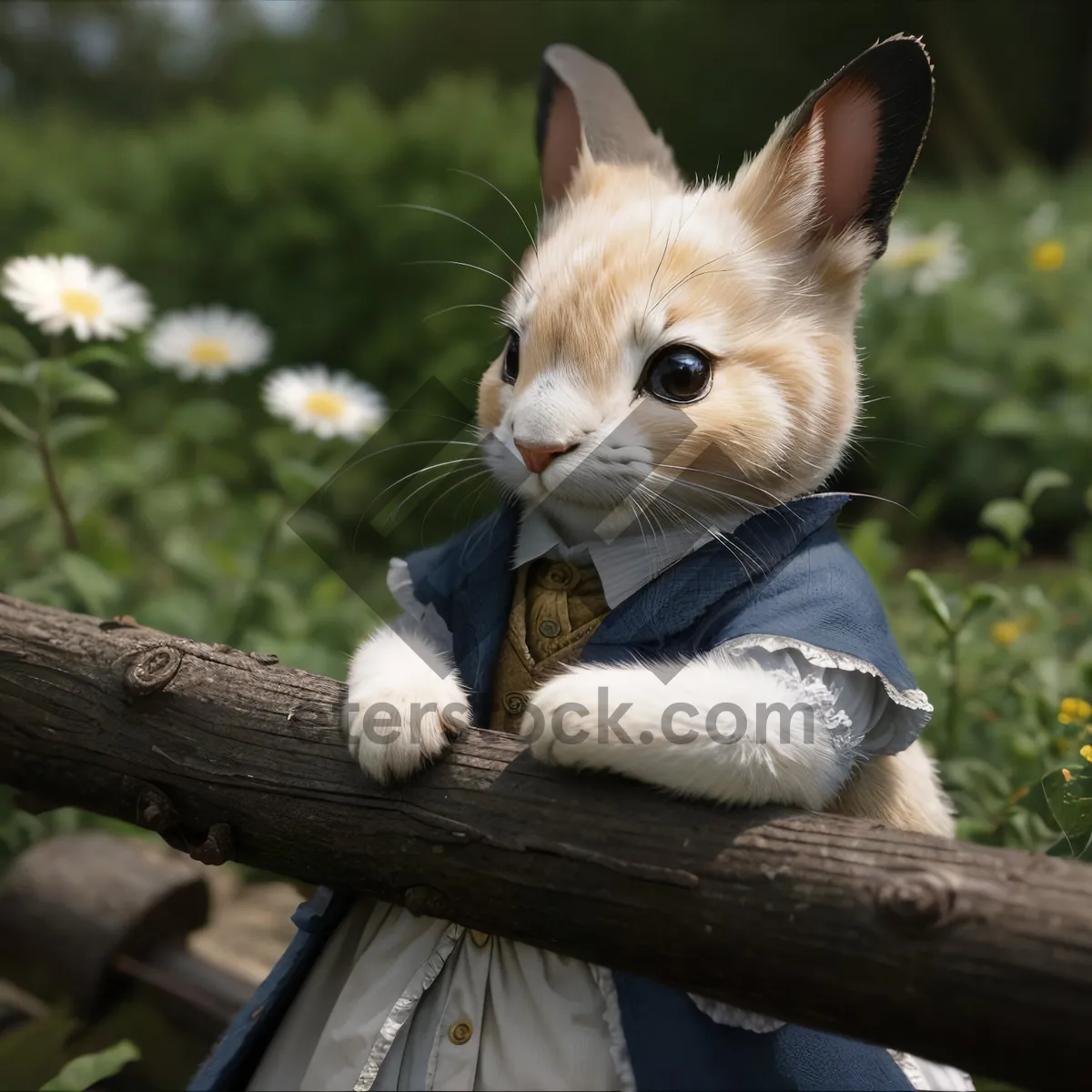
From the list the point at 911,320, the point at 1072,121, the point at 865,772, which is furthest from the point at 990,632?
the point at 1072,121

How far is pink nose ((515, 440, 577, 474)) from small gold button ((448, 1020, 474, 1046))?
0.59m

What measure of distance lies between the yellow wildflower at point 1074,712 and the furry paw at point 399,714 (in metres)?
1.07

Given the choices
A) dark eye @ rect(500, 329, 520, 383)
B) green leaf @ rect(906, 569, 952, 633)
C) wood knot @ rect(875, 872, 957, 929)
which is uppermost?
green leaf @ rect(906, 569, 952, 633)

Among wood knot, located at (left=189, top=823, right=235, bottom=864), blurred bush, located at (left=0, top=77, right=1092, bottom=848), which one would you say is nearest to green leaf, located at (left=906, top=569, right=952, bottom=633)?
blurred bush, located at (left=0, top=77, right=1092, bottom=848)

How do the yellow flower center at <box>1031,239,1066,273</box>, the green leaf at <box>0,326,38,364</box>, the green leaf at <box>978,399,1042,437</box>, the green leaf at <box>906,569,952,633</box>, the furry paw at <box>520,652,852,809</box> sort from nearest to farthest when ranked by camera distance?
the furry paw at <box>520,652,852,809</box> < the green leaf at <box>906,569,952,633</box> < the green leaf at <box>0,326,38,364</box> < the green leaf at <box>978,399,1042,437</box> < the yellow flower center at <box>1031,239,1066,273</box>

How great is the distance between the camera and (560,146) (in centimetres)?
159

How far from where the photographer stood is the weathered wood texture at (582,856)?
35.8 inches

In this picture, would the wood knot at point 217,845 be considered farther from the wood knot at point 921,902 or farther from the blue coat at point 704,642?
the wood knot at point 921,902

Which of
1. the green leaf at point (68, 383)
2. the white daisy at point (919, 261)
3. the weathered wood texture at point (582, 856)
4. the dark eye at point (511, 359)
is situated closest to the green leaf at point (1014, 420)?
the white daisy at point (919, 261)

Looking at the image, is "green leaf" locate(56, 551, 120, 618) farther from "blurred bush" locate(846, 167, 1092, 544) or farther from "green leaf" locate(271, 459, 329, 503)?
"blurred bush" locate(846, 167, 1092, 544)

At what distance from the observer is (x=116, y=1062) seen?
1.57m

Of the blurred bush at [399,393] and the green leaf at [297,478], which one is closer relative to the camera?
the blurred bush at [399,393]

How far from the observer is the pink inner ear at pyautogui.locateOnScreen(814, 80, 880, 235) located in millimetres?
1235

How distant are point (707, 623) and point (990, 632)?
1643 millimetres
